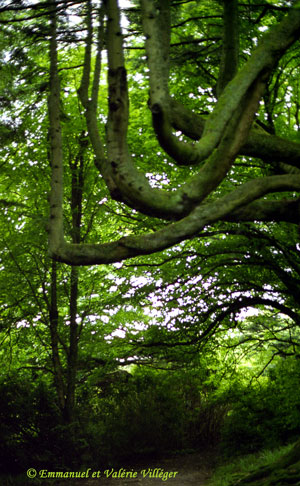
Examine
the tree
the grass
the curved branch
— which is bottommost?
the grass

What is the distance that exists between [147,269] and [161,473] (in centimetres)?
508

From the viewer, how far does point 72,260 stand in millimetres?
4051

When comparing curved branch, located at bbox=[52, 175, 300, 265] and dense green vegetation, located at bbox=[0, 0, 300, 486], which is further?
dense green vegetation, located at bbox=[0, 0, 300, 486]

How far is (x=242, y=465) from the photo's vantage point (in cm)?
1064

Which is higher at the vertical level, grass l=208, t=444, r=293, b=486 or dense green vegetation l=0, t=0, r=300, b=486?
dense green vegetation l=0, t=0, r=300, b=486

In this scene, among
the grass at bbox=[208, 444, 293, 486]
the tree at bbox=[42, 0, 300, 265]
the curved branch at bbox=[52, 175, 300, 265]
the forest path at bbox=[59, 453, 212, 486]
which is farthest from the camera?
the forest path at bbox=[59, 453, 212, 486]

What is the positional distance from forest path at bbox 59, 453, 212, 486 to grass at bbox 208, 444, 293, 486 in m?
0.39

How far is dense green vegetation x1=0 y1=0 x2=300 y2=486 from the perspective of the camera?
542cm

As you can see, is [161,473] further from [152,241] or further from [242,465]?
[152,241]

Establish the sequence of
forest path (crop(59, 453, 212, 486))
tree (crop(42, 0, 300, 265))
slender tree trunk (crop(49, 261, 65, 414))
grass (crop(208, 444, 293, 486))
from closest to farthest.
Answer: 1. tree (crop(42, 0, 300, 265))
2. grass (crop(208, 444, 293, 486))
3. forest path (crop(59, 453, 212, 486))
4. slender tree trunk (crop(49, 261, 65, 414))

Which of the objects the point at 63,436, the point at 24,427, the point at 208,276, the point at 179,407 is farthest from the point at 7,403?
the point at 208,276

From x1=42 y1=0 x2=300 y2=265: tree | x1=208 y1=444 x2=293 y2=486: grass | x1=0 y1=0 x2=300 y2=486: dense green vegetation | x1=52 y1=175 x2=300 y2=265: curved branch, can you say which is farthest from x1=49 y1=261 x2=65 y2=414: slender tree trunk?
x1=52 y1=175 x2=300 y2=265: curved branch

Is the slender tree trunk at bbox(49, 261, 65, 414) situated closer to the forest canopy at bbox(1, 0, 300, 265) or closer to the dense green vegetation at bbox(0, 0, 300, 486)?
the dense green vegetation at bbox(0, 0, 300, 486)

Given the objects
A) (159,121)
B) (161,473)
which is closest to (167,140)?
(159,121)
